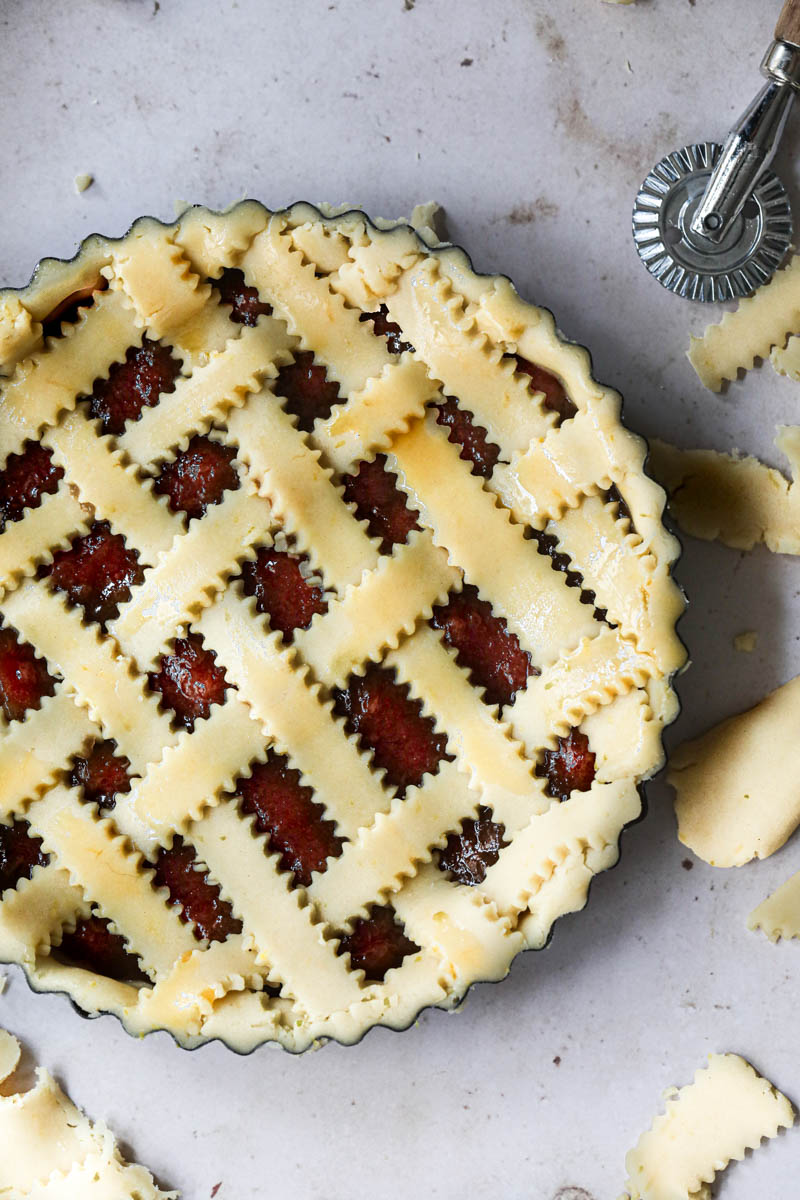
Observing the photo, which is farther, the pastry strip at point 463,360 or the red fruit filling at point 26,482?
the red fruit filling at point 26,482

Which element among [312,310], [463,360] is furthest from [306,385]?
[463,360]

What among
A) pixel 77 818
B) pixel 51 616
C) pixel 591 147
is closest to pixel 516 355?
pixel 591 147

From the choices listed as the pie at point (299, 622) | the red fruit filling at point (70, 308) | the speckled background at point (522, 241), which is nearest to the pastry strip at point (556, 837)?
the pie at point (299, 622)

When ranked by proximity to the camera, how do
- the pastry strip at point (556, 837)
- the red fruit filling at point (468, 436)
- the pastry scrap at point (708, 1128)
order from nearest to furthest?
1. the pastry strip at point (556, 837)
2. the red fruit filling at point (468, 436)
3. the pastry scrap at point (708, 1128)

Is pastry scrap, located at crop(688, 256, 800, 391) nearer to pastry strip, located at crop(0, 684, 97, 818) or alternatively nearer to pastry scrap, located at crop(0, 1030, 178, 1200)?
pastry strip, located at crop(0, 684, 97, 818)

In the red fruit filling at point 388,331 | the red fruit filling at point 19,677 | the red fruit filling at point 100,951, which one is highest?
the red fruit filling at point 388,331

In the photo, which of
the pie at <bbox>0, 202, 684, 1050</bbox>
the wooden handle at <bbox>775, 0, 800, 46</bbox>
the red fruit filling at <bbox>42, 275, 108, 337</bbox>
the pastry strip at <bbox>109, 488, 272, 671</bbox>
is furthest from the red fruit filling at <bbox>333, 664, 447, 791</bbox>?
the wooden handle at <bbox>775, 0, 800, 46</bbox>

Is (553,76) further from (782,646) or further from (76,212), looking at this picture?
(782,646)

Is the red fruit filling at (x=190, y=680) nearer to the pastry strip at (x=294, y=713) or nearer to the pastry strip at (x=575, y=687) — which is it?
the pastry strip at (x=294, y=713)
